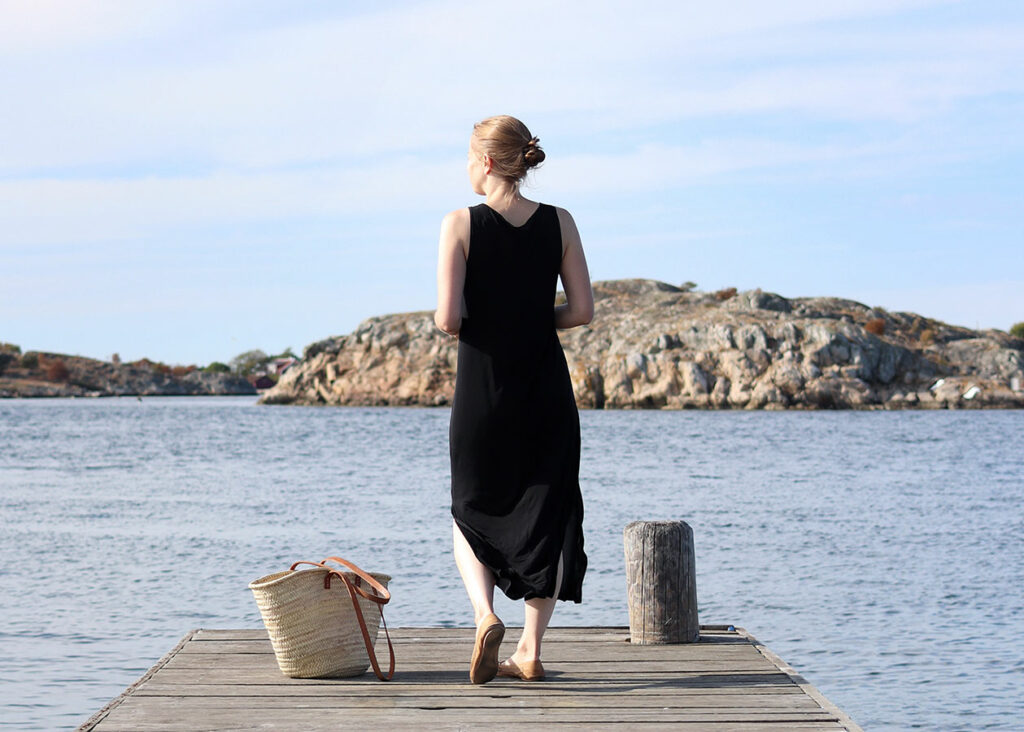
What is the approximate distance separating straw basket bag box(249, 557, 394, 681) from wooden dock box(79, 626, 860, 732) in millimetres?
90

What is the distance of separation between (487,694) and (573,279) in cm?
201

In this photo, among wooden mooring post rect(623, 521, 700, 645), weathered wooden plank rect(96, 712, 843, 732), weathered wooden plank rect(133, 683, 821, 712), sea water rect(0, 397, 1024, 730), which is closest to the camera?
weathered wooden plank rect(96, 712, 843, 732)

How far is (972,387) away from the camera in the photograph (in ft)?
345

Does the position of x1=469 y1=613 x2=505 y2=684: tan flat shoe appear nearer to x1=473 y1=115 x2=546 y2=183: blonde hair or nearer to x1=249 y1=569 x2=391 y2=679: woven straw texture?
x1=249 y1=569 x2=391 y2=679: woven straw texture

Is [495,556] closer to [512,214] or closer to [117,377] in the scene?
[512,214]

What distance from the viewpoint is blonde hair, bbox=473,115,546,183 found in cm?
524

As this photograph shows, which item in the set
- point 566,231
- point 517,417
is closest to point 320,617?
point 517,417

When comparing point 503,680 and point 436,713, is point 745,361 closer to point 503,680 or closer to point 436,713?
point 503,680

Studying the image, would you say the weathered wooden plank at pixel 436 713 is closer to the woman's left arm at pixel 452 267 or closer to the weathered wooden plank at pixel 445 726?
the weathered wooden plank at pixel 445 726

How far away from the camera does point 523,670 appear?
5629 millimetres

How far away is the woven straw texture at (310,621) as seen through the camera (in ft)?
18.5

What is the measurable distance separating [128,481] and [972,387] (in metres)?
89.5

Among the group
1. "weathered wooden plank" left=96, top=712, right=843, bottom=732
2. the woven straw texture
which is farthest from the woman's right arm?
"weathered wooden plank" left=96, top=712, right=843, bottom=732

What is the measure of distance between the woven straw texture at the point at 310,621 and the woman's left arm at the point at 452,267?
1406 millimetres
